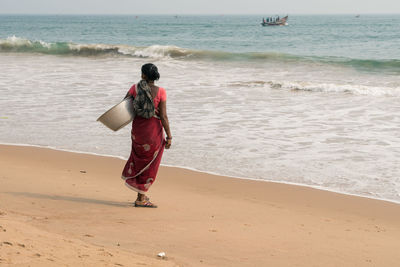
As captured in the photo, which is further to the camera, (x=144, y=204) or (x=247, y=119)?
(x=247, y=119)

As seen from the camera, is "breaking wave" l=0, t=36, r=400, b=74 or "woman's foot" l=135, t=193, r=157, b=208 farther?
"breaking wave" l=0, t=36, r=400, b=74

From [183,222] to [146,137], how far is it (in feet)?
3.08

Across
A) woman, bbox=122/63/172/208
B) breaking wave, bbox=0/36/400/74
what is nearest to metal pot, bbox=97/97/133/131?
woman, bbox=122/63/172/208

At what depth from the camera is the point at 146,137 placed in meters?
5.34

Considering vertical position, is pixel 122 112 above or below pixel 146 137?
above

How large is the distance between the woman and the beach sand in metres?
0.26

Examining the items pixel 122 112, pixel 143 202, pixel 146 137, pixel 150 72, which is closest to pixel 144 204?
pixel 143 202

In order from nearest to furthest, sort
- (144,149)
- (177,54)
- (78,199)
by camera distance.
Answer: (144,149)
(78,199)
(177,54)

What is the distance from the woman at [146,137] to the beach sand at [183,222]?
26 centimetres

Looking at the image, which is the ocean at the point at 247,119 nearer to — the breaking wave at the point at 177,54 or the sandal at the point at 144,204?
the breaking wave at the point at 177,54

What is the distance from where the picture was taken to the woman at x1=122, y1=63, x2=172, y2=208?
17.3 ft

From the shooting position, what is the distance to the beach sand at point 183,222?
3.69 m

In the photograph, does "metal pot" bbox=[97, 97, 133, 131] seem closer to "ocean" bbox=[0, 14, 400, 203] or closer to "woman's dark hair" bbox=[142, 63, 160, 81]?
"woman's dark hair" bbox=[142, 63, 160, 81]

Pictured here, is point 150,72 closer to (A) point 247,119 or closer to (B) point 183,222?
(B) point 183,222
